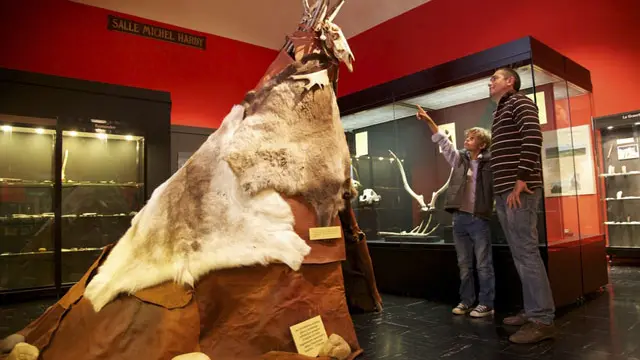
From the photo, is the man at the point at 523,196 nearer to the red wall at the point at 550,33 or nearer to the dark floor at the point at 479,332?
the dark floor at the point at 479,332

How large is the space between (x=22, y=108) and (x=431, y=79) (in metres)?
4.40

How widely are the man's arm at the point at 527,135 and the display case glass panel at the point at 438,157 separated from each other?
85 cm

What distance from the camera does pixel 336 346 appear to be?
1856mm

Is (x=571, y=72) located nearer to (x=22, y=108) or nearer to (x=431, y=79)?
(x=431, y=79)

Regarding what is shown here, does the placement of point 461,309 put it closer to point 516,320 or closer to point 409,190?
point 516,320

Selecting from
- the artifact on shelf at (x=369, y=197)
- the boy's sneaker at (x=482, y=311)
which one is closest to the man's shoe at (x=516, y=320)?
the boy's sneaker at (x=482, y=311)

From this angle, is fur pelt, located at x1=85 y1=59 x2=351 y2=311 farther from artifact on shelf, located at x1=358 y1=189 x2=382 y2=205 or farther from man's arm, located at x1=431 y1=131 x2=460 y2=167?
artifact on shelf, located at x1=358 y1=189 x2=382 y2=205

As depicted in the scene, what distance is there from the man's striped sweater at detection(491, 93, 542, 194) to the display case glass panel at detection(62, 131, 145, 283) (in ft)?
13.9

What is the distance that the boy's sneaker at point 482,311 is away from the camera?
3.39 m

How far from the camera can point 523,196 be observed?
284 centimetres

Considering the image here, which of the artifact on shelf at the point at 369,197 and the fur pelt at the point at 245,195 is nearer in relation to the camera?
the fur pelt at the point at 245,195

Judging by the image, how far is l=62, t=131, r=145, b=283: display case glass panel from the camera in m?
5.05

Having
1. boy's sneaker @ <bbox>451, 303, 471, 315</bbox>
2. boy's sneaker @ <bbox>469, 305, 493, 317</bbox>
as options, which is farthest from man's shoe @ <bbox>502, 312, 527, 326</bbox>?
boy's sneaker @ <bbox>451, 303, 471, 315</bbox>

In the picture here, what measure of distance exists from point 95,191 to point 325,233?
14.1 ft
